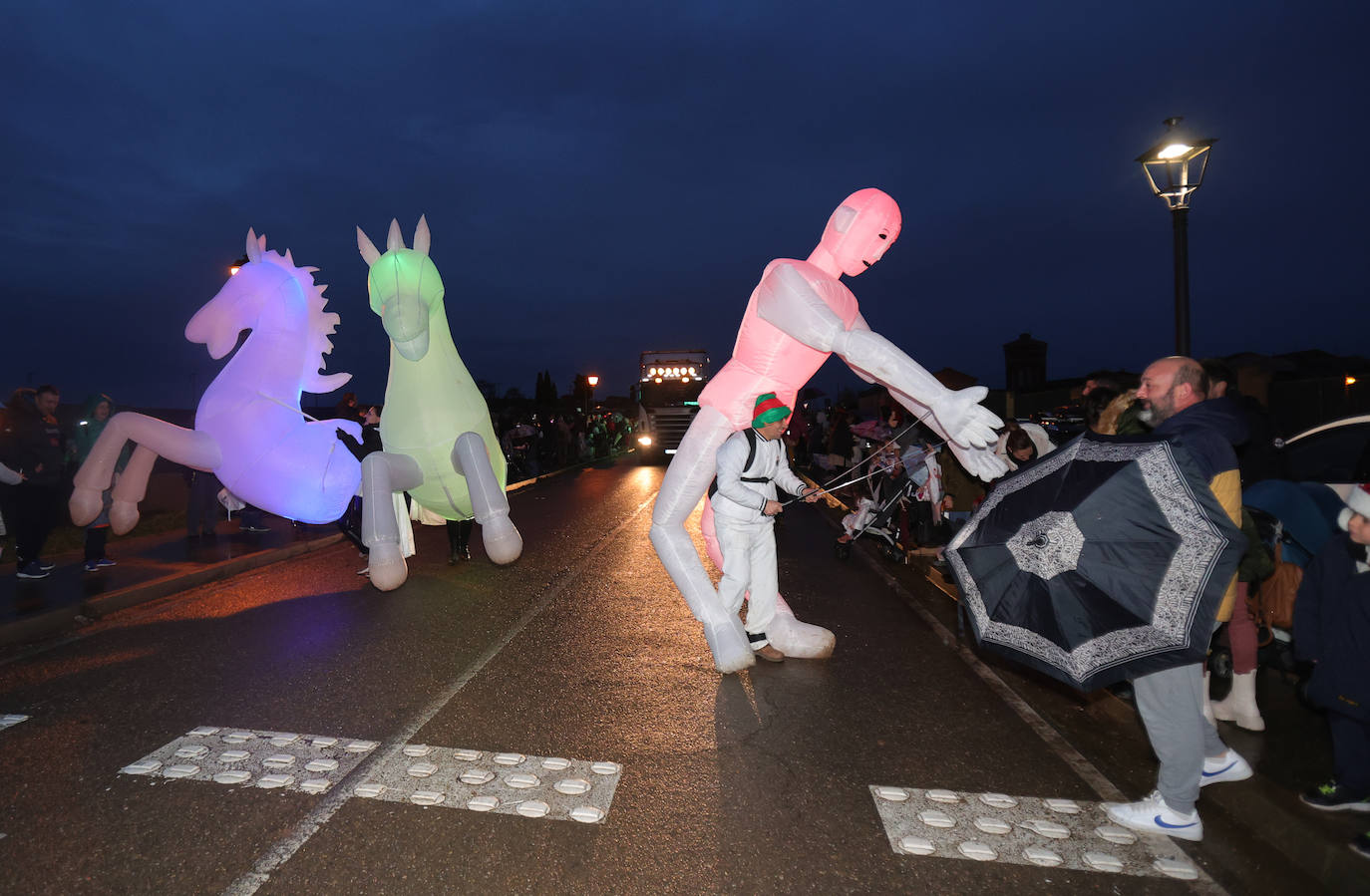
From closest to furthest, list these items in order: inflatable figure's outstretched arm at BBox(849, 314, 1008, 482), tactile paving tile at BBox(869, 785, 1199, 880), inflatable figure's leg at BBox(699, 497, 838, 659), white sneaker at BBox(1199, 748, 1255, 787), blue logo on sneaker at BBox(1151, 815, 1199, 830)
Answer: tactile paving tile at BBox(869, 785, 1199, 880), blue logo on sneaker at BBox(1151, 815, 1199, 830), white sneaker at BBox(1199, 748, 1255, 787), inflatable figure's outstretched arm at BBox(849, 314, 1008, 482), inflatable figure's leg at BBox(699, 497, 838, 659)

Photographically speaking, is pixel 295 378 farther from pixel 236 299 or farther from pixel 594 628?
pixel 594 628

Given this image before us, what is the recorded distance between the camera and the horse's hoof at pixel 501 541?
161 inches

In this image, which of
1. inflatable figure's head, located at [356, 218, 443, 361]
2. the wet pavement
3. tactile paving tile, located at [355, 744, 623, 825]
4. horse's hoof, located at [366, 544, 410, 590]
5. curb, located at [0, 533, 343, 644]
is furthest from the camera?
the wet pavement

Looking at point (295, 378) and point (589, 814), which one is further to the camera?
point (295, 378)

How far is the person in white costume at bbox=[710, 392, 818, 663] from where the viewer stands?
443cm

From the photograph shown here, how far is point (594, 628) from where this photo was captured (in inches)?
234

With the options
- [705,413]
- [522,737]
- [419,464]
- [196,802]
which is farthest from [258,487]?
[705,413]

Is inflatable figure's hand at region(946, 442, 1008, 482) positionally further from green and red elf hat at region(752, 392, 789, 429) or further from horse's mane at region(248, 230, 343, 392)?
horse's mane at region(248, 230, 343, 392)

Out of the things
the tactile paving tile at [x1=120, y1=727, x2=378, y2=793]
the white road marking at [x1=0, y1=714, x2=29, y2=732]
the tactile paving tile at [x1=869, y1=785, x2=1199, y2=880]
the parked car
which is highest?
the parked car

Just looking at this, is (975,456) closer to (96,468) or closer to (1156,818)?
(1156,818)

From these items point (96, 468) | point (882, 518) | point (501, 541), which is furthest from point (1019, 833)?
point (96, 468)

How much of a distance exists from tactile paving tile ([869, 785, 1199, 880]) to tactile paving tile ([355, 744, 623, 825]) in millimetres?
1222

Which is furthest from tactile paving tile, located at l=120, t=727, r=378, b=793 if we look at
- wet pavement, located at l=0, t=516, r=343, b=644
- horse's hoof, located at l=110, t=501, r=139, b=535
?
wet pavement, located at l=0, t=516, r=343, b=644

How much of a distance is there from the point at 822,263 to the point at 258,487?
3.65 m
